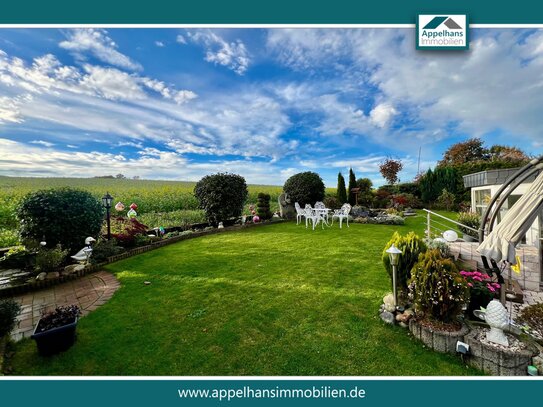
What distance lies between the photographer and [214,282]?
428cm

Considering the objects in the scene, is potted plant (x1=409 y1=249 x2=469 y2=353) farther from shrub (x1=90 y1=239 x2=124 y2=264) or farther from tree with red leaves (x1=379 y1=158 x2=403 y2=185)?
tree with red leaves (x1=379 y1=158 x2=403 y2=185)

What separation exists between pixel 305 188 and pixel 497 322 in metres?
11.7

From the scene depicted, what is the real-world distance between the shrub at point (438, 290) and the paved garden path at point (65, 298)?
4.62m

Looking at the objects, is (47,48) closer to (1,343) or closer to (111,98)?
(111,98)

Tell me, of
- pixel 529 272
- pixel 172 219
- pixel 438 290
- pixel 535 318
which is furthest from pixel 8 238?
pixel 529 272

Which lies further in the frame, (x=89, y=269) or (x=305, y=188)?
(x=305, y=188)

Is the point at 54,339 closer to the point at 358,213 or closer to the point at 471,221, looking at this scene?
the point at 471,221

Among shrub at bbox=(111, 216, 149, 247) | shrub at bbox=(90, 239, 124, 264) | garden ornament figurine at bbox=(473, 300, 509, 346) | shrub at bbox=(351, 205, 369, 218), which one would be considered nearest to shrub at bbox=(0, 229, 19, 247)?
shrub at bbox=(111, 216, 149, 247)

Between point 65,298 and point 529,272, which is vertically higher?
point 529,272

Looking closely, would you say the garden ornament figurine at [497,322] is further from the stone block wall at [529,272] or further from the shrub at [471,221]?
the shrub at [471,221]

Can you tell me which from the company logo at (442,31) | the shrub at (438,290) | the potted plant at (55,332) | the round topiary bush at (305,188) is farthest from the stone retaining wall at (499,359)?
Result: the round topiary bush at (305,188)

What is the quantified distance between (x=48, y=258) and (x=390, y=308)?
252 inches

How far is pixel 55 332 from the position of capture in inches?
96.0

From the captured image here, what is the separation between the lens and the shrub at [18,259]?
5062 millimetres
